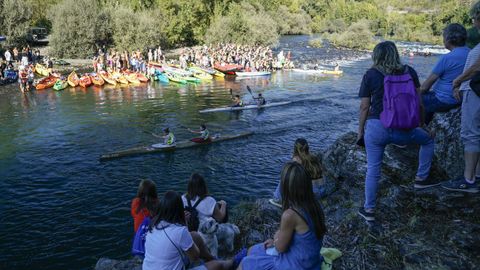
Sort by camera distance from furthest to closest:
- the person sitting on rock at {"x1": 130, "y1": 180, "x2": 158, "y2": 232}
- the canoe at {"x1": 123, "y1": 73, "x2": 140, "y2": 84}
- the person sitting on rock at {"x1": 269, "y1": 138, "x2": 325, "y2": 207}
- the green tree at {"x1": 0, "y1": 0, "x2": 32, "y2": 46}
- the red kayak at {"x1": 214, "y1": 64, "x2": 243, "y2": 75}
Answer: the green tree at {"x1": 0, "y1": 0, "x2": 32, "y2": 46} < the red kayak at {"x1": 214, "y1": 64, "x2": 243, "y2": 75} < the canoe at {"x1": 123, "y1": 73, "x2": 140, "y2": 84} < the person sitting on rock at {"x1": 269, "y1": 138, "x2": 325, "y2": 207} < the person sitting on rock at {"x1": 130, "y1": 180, "x2": 158, "y2": 232}

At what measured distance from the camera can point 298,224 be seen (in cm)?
412

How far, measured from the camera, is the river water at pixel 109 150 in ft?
36.9

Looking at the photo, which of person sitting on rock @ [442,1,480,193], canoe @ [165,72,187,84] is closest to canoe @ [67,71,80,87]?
canoe @ [165,72,187,84]

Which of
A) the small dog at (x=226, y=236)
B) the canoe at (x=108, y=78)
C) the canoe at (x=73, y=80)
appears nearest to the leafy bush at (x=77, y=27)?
the canoe at (x=108, y=78)

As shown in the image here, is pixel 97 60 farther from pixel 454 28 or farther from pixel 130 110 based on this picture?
pixel 454 28

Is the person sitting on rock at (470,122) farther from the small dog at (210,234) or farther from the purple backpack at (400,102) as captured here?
the small dog at (210,234)

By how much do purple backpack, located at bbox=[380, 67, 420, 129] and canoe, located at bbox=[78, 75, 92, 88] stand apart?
30757 millimetres

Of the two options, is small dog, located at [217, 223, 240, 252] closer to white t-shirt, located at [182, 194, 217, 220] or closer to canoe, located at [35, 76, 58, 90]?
white t-shirt, located at [182, 194, 217, 220]

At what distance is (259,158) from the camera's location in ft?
56.6

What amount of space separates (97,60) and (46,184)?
26613 millimetres

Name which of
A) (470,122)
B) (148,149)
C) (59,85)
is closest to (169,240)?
(470,122)

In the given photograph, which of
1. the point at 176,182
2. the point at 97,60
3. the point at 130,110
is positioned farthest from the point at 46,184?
the point at 97,60

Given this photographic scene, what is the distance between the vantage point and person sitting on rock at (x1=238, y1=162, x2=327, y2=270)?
4.07 metres

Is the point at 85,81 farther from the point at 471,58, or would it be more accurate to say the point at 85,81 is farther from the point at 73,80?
the point at 471,58
